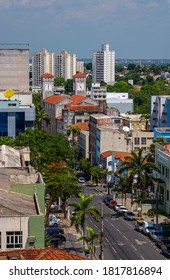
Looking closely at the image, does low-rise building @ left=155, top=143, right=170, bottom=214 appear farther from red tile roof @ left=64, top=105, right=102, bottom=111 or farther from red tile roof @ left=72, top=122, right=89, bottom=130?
red tile roof @ left=64, top=105, right=102, bottom=111

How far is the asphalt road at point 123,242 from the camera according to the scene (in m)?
48.1

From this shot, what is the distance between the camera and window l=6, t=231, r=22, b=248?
32219 mm

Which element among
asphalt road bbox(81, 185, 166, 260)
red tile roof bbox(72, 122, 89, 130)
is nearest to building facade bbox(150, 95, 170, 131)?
red tile roof bbox(72, 122, 89, 130)

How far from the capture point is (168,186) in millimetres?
64625

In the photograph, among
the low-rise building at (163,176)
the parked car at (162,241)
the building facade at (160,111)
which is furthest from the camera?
the building facade at (160,111)

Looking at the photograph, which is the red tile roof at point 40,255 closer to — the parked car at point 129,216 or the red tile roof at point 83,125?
the parked car at point 129,216

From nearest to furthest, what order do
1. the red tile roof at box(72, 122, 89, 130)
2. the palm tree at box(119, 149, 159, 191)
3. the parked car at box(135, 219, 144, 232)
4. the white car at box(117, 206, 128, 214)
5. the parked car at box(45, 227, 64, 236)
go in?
the parked car at box(45, 227, 64, 236), the parked car at box(135, 219, 144, 232), the palm tree at box(119, 149, 159, 191), the white car at box(117, 206, 128, 214), the red tile roof at box(72, 122, 89, 130)

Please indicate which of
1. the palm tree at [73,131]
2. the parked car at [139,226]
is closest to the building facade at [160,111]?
the palm tree at [73,131]

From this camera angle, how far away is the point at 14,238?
32438 millimetres

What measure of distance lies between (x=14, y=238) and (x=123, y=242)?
2190cm

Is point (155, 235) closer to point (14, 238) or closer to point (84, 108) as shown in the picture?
point (14, 238)

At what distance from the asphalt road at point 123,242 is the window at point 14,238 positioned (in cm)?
1538

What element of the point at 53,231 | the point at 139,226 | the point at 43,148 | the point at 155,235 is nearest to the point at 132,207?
the point at 139,226

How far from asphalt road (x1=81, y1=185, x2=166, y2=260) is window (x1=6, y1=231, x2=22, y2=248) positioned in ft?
50.5
